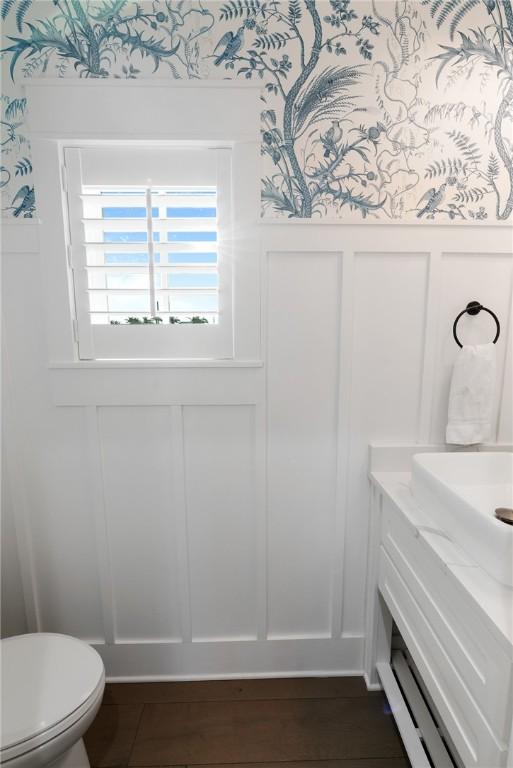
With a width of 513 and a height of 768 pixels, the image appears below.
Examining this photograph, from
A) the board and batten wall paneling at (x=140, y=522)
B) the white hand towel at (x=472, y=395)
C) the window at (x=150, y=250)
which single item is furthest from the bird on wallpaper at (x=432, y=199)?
the board and batten wall paneling at (x=140, y=522)

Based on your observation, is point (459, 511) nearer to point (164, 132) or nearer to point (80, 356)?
point (80, 356)

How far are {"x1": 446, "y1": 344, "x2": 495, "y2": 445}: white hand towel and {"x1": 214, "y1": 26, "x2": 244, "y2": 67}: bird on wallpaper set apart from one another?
1.16 metres

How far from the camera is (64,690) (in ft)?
3.77

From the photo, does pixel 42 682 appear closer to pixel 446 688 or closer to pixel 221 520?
pixel 221 520

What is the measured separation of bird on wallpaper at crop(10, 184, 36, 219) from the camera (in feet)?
4.52

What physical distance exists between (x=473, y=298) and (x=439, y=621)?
1.00 metres

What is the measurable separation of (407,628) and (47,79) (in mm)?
1923

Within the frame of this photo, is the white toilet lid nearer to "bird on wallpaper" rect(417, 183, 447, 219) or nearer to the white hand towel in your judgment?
the white hand towel

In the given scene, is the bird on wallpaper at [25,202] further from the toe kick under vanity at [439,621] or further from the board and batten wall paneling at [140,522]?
the toe kick under vanity at [439,621]

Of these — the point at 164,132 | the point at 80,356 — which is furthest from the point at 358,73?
the point at 80,356

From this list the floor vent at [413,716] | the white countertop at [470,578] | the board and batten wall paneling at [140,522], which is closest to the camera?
the white countertop at [470,578]

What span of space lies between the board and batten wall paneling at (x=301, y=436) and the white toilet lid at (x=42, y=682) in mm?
693

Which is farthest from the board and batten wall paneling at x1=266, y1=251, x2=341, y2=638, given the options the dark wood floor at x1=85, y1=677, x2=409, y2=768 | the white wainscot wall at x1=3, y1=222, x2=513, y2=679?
the dark wood floor at x1=85, y1=677, x2=409, y2=768

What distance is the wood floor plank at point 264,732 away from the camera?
141cm
